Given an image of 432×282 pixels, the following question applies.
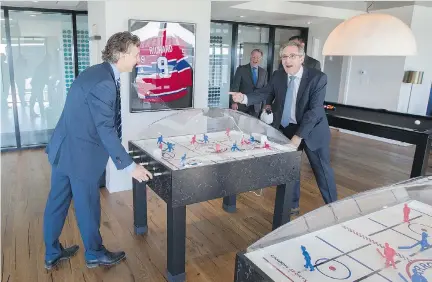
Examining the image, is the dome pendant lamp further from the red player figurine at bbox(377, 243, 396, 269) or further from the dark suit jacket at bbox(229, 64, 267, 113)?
the red player figurine at bbox(377, 243, 396, 269)

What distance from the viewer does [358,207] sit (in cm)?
161

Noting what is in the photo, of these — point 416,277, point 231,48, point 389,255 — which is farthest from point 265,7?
point 416,277

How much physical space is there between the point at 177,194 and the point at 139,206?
32.1 inches

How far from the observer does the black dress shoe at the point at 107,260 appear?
8.05 ft

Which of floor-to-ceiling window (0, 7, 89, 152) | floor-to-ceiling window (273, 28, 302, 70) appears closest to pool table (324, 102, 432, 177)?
floor-to-ceiling window (273, 28, 302, 70)

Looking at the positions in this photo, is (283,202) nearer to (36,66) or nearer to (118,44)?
(118,44)

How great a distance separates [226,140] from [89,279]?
1.44 meters

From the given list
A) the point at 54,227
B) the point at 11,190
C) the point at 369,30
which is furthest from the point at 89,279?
the point at 369,30

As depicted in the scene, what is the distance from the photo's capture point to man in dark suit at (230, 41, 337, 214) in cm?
300

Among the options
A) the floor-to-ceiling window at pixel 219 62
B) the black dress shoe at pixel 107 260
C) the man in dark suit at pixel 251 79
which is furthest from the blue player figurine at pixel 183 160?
the floor-to-ceiling window at pixel 219 62

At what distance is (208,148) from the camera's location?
274 centimetres

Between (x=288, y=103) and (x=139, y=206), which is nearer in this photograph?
(x=139, y=206)

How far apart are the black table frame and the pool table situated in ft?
6.10

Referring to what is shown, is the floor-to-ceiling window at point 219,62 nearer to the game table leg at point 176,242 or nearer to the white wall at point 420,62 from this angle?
the white wall at point 420,62
